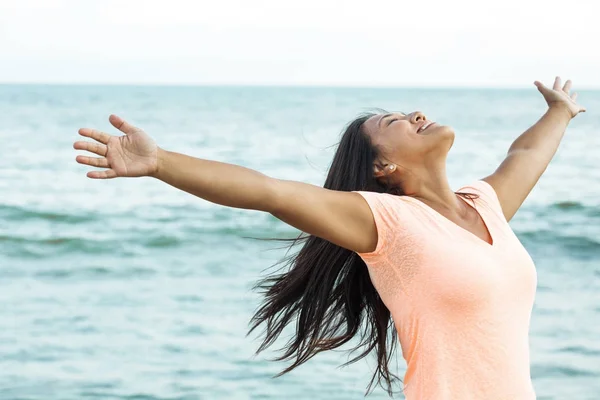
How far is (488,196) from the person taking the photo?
3086 mm

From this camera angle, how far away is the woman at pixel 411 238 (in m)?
2.48

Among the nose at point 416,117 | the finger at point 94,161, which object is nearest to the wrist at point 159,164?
the finger at point 94,161

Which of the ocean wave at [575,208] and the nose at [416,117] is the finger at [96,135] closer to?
the nose at [416,117]

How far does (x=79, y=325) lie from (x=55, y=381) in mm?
1314

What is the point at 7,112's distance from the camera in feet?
115

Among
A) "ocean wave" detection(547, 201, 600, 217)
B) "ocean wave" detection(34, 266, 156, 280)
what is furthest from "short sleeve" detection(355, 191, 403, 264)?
"ocean wave" detection(547, 201, 600, 217)

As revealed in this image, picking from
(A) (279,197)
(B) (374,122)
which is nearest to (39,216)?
(B) (374,122)

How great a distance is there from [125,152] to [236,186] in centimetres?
29

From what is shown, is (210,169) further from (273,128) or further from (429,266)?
(273,128)

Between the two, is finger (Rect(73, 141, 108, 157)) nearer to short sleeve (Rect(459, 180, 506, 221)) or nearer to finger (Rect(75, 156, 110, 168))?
finger (Rect(75, 156, 110, 168))

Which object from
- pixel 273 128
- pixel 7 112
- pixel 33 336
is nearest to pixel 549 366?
pixel 33 336

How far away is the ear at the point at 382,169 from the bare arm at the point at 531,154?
452 millimetres

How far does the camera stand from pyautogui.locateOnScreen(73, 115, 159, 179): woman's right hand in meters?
2.34

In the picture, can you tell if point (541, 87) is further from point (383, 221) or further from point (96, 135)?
point (96, 135)
